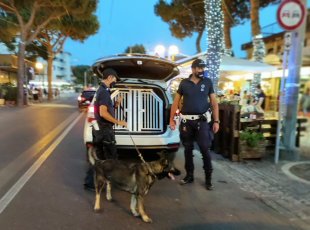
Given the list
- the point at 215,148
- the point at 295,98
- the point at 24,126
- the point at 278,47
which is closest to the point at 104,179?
the point at 215,148

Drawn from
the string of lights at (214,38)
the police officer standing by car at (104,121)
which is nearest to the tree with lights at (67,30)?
the string of lights at (214,38)

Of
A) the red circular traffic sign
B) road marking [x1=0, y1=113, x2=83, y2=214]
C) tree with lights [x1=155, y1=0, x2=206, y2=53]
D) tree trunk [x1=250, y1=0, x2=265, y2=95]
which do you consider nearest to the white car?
road marking [x1=0, y1=113, x2=83, y2=214]

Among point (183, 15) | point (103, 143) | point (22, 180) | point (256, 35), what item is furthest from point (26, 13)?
point (103, 143)

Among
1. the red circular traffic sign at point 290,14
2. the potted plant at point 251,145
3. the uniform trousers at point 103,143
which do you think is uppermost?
the red circular traffic sign at point 290,14

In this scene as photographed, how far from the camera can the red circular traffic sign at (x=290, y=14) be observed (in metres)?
4.79

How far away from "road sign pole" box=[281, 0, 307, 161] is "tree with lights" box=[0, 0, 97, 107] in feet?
47.8

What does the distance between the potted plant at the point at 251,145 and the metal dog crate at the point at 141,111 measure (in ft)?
6.35

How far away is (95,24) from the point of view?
2355cm

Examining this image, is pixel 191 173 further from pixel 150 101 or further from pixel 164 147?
pixel 150 101

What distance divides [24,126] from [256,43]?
12.4m

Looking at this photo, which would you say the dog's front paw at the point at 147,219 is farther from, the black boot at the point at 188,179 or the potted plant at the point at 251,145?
the potted plant at the point at 251,145

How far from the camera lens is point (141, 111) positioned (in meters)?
4.95

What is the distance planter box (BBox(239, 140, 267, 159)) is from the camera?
5.38 m

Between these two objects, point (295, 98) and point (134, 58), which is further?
point (295, 98)
